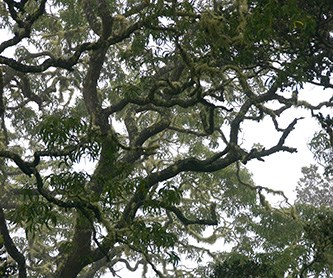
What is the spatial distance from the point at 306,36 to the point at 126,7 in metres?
5.56

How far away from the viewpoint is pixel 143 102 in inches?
356

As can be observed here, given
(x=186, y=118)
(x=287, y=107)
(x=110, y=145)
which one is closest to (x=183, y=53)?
(x=110, y=145)

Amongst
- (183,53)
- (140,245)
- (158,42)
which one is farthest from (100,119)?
(140,245)

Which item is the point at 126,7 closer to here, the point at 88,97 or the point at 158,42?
the point at 88,97

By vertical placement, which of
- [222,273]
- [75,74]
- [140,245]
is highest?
[75,74]

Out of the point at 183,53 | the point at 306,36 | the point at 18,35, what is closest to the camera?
the point at 306,36

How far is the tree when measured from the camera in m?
6.91

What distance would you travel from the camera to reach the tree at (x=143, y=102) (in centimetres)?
691

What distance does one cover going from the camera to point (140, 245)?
6.95 metres

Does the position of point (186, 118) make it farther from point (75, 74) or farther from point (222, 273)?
point (222, 273)

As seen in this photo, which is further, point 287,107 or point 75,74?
point 75,74

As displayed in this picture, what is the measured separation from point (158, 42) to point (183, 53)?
1.08 m

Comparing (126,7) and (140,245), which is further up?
(126,7)

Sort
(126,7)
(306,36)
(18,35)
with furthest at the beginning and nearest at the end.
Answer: (126,7), (18,35), (306,36)
